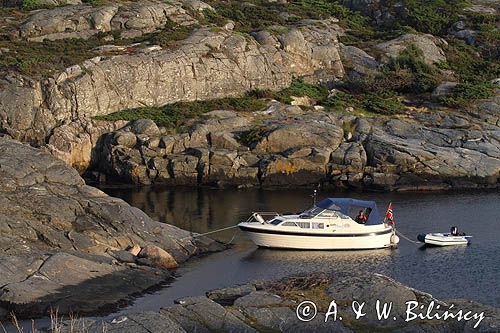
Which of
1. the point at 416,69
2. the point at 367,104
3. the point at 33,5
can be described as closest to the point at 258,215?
→ the point at 367,104

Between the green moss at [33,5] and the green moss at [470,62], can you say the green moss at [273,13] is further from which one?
the green moss at [33,5]

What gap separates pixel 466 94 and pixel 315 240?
41.6 m

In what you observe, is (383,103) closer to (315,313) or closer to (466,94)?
(466,94)

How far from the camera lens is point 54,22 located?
286ft

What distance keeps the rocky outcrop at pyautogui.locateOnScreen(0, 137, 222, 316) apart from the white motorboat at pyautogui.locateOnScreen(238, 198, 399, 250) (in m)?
3.05

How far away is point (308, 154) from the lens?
69.3 meters

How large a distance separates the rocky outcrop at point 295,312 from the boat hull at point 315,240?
15.2 metres

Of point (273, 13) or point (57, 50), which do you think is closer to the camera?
point (57, 50)

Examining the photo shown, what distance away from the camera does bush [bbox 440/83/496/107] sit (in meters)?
81.0

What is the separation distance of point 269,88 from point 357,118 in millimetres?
12486

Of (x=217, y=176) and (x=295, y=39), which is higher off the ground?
(x=295, y=39)

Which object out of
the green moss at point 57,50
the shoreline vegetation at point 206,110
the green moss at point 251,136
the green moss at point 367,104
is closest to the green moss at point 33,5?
the shoreline vegetation at point 206,110

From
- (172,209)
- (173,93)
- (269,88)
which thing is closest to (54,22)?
(173,93)

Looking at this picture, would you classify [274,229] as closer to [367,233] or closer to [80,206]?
[367,233]
